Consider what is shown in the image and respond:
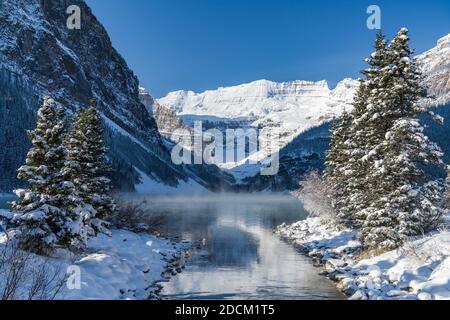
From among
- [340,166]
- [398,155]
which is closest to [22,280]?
[398,155]

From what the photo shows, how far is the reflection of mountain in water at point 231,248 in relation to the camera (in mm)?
Result: 31344

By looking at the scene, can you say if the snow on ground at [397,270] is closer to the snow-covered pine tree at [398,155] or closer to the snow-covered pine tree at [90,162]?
the snow-covered pine tree at [398,155]

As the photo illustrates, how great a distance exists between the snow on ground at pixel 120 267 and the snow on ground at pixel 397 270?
9572 mm

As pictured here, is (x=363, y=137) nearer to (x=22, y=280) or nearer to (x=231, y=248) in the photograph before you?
(x=231, y=248)

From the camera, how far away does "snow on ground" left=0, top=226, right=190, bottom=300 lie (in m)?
17.4

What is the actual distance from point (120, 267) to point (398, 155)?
1591 cm

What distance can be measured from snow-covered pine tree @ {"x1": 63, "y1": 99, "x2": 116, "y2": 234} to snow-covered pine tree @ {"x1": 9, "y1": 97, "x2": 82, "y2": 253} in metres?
1.97

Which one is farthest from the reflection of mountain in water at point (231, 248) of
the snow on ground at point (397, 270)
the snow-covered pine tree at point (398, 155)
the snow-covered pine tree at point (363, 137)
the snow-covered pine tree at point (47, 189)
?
the snow-covered pine tree at point (47, 189)

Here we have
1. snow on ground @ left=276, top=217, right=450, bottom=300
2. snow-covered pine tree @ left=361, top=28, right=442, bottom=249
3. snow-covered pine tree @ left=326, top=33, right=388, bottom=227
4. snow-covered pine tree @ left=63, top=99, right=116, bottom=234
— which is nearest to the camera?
snow on ground @ left=276, top=217, right=450, bottom=300

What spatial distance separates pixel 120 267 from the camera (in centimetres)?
2252

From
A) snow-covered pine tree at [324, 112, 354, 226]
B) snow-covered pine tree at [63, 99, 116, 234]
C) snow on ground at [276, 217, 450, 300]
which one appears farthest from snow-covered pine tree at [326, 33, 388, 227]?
snow-covered pine tree at [63, 99, 116, 234]

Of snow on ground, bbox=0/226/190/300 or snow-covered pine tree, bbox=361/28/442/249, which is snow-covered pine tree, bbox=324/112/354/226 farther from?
snow on ground, bbox=0/226/190/300

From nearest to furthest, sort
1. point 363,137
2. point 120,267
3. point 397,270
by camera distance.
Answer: point 397,270 → point 120,267 → point 363,137
